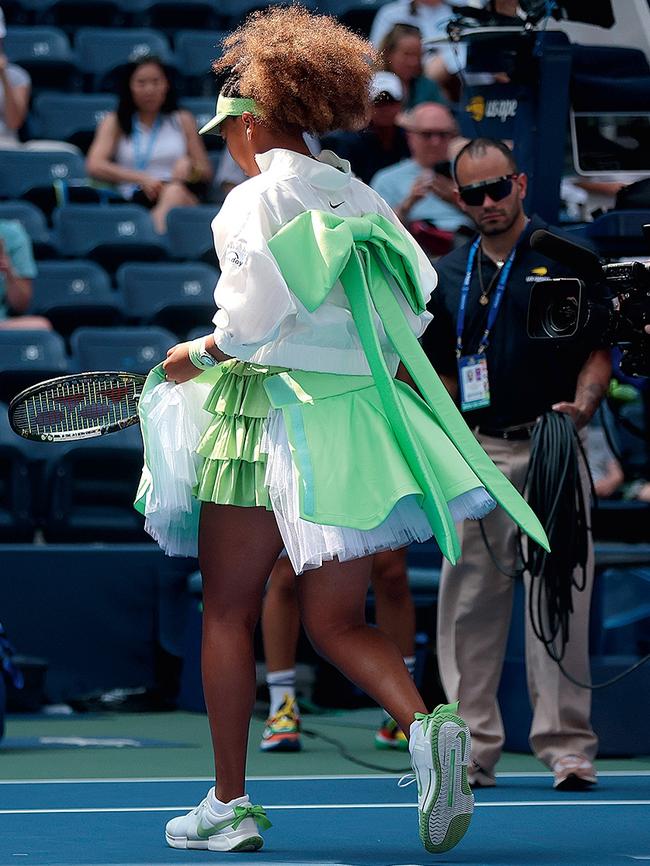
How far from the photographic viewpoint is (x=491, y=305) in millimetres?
4977

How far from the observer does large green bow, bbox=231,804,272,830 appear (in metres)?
3.62

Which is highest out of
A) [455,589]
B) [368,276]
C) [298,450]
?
[368,276]

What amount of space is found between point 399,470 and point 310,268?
473 mm

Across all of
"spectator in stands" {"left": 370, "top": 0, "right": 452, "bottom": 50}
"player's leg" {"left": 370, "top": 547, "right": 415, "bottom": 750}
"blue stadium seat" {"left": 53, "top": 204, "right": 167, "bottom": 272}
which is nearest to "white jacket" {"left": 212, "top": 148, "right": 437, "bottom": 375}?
"player's leg" {"left": 370, "top": 547, "right": 415, "bottom": 750}

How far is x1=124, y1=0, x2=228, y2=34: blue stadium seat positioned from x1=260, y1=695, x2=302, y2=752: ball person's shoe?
25.4 ft

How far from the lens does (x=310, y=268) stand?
344cm

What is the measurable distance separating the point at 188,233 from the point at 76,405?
5495 millimetres

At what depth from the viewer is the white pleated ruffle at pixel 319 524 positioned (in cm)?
344

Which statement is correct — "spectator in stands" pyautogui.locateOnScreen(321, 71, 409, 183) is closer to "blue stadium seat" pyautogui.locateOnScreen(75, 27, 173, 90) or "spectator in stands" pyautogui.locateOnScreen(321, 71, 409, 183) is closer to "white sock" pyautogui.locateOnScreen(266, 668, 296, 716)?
"blue stadium seat" pyautogui.locateOnScreen(75, 27, 173, 90)

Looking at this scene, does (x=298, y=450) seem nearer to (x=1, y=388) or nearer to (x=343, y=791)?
(x=343, y=791)

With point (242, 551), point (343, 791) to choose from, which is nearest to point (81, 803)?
point (343, 791)

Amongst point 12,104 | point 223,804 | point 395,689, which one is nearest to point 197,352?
point 395,689

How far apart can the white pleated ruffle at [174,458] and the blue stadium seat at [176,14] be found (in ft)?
29.3

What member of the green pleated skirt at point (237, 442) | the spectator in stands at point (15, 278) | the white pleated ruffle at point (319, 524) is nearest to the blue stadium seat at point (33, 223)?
the spectator in stands at point (15, 278)
